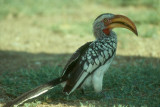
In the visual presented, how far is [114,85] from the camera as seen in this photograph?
4730 mm

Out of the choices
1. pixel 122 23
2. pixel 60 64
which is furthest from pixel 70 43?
pixel 122 23

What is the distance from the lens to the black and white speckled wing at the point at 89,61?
13.3 feet

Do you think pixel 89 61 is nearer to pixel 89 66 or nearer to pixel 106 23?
pixel 89 66

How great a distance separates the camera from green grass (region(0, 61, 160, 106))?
13.6 feet

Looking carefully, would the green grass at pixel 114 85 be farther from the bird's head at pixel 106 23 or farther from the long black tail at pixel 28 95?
the bird's head at pixel 106 23

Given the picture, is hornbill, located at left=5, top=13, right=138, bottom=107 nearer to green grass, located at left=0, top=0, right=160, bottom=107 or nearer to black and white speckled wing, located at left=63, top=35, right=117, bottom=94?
black and white speckled wing, located at left=63, top=35, right=117, bottom=94

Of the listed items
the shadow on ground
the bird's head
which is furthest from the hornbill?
the shadow on ground

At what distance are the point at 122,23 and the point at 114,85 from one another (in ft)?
3.01

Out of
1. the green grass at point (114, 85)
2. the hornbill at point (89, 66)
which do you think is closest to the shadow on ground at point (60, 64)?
the green grass at point (114, 85)

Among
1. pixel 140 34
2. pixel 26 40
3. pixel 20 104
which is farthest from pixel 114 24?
pixel 26 40

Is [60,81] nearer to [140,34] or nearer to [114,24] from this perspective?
[114,24]

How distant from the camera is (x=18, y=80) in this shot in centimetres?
506

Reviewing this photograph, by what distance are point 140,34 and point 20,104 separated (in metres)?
4.17

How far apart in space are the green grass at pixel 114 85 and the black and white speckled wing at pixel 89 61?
9.8 inches
